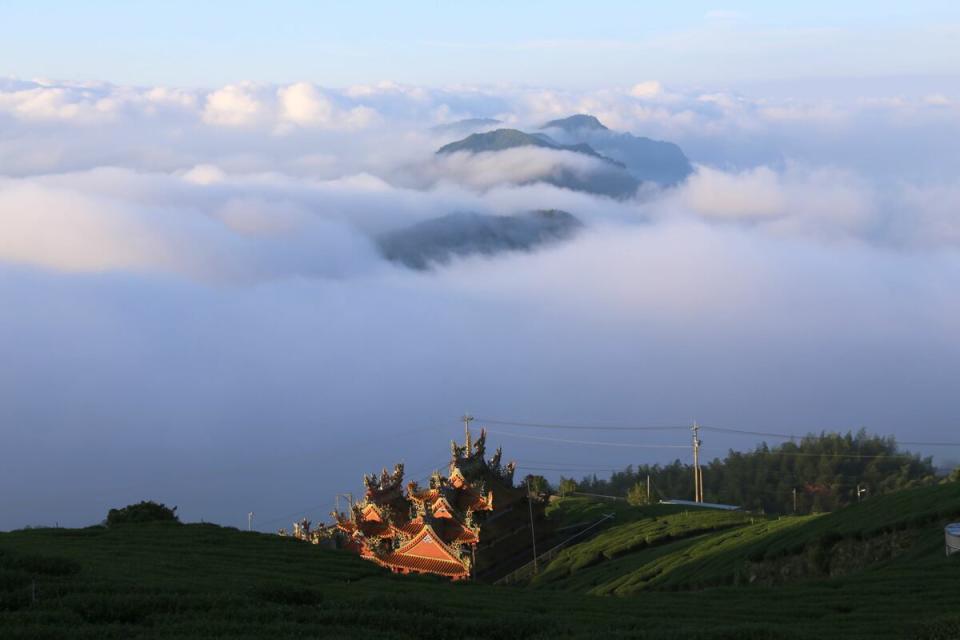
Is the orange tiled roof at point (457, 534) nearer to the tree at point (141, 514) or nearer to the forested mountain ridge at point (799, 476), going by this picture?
the tree at point (141, 514)

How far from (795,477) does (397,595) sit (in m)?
48.5

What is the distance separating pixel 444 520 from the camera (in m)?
39.6

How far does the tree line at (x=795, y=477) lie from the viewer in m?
58.3

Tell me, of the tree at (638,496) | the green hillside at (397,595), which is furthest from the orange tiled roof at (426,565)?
the tree at (638,496)

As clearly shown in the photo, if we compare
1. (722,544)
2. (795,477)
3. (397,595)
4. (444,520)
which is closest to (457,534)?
(444,520)

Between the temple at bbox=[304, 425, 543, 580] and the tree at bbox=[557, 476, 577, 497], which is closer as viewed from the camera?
the temple at bbox=[304, 425, 543, 580]

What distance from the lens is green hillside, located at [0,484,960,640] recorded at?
15.2m

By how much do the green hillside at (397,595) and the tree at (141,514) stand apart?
3.75 ft

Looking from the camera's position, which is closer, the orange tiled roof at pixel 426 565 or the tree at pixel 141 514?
the tree at pixel 141 514

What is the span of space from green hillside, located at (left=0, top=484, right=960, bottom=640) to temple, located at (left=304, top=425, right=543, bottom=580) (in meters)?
8.36

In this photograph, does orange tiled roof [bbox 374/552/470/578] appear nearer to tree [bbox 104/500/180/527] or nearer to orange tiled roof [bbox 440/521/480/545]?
orange tiled roof [bbox 440/521/480/545]

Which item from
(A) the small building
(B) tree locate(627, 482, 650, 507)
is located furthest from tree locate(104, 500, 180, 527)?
(B) tree locate(627, 482, 650, 507)

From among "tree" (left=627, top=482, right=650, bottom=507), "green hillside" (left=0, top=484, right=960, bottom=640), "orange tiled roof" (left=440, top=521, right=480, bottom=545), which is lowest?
"green hillside" (left=0, top=484, right=960, bottom=640)

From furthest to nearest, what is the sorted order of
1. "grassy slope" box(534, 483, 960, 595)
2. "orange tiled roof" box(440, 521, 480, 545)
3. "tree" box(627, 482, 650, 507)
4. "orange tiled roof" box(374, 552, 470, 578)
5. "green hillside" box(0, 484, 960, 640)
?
"tree" box(627, 482, 650, 507), "orange tiled roof" box(440, 521, 480, 545), "orange tiled roof" box(374, 552, 470, 578), "grassy slope" box(534, 483, 960, 595), "green hillside" box(0, 484, 960, 640)
